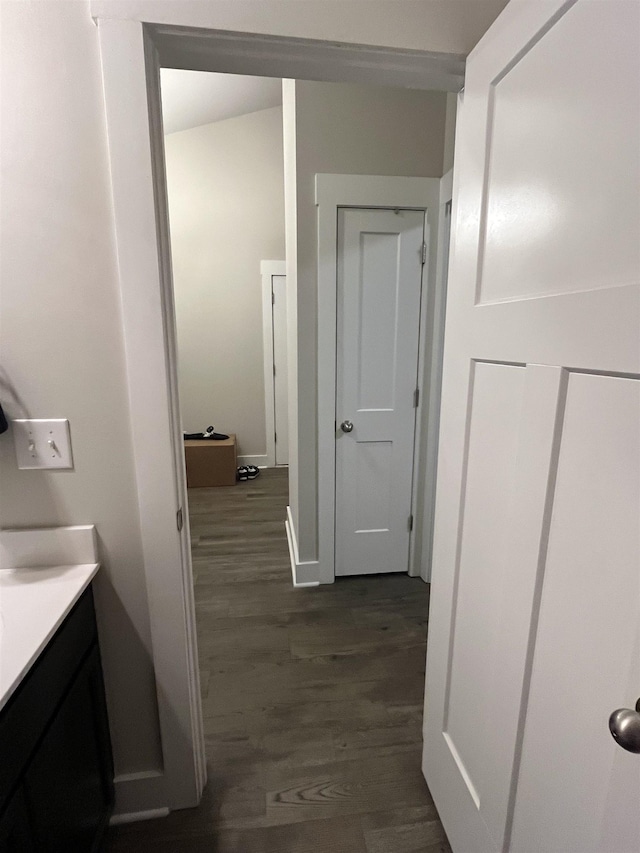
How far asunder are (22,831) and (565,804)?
938 mm

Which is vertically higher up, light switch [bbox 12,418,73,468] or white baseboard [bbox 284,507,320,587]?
light switch [bbox 12,418,73,468]

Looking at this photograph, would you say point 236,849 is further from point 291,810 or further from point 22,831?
point 22,831

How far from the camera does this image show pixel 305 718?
1590 millimetres

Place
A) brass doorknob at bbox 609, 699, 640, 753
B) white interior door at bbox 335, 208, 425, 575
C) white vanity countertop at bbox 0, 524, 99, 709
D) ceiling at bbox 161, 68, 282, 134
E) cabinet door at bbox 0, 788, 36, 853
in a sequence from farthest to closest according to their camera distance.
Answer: ceiling at bbox 161, 68, 282, 134 < white interior door at bbox 335, 208, 425, 575 < white vanity countertop at bbox 0, 524, 99, 709 < cabinet door at bbox 0, 788, 36, 853 < brass doorknob at bbox 609, 699, 640, 753

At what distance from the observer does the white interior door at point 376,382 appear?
2.08 meters

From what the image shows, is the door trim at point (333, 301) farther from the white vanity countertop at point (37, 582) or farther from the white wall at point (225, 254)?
the white wall at point (225, 254)

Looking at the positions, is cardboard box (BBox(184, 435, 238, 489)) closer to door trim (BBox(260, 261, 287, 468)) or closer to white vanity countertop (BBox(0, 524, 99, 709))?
door trim (BBox(260, 261, 287, 468))

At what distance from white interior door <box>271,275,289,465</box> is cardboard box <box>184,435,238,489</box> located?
2.22 feet

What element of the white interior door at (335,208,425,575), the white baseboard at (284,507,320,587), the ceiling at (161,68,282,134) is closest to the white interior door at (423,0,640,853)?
the white interior door at (335,208,425,575)

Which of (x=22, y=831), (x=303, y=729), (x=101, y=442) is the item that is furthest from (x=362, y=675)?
(x=101, y=442)

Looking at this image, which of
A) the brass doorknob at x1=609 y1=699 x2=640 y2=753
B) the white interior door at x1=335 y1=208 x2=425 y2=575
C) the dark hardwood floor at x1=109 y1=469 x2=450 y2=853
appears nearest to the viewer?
the brass doorknob at x1=609 y1=699 x2=640 y2=753

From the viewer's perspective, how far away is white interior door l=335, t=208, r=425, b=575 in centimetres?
208

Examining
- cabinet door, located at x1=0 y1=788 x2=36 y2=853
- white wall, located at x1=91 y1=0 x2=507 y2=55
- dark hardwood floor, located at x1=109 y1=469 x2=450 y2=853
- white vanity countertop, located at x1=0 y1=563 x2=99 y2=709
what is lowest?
dark hardwood floor, located at x1=109 y1=469 x2=450 y2=853

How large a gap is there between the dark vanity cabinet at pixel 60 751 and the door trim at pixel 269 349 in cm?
349
